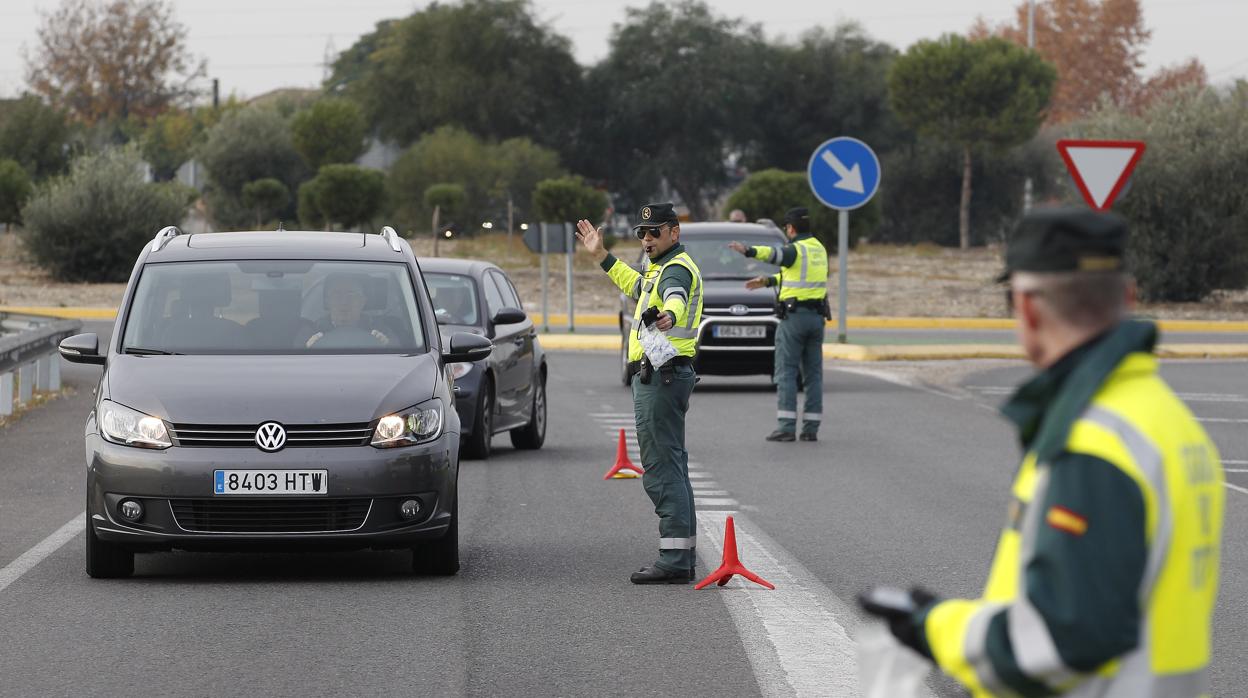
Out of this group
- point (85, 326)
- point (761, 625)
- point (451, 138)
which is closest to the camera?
point (761, 625)

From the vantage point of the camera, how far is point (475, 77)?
264 feet

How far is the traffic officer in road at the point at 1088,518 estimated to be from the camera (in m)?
2.84

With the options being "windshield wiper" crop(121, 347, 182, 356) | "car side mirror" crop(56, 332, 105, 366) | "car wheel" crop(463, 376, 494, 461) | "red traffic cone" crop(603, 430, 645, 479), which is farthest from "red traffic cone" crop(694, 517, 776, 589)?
"car wheel" crop(463, 376, 494, 461)

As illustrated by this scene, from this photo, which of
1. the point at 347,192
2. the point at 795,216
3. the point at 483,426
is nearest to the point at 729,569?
the point at 483,426

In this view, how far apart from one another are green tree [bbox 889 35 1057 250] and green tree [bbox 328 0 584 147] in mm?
18220

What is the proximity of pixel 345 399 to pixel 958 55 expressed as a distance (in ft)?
201

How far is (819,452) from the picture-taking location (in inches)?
612

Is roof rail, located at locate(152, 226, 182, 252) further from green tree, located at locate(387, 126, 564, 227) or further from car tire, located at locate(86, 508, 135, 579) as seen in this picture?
green tree, located at locate(387, 126, 564, 227)

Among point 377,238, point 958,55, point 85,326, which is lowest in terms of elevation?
point 85,326

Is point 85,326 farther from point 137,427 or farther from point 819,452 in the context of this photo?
point 137,427

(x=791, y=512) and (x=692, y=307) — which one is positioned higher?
(x=692, y=307)

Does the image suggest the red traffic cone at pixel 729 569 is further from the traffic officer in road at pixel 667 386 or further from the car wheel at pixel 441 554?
the car wheel at pixel 441 554

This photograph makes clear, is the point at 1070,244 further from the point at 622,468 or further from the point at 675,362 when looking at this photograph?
the point at 622,468

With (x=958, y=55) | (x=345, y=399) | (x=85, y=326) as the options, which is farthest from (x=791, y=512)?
(x=958, y=55)
